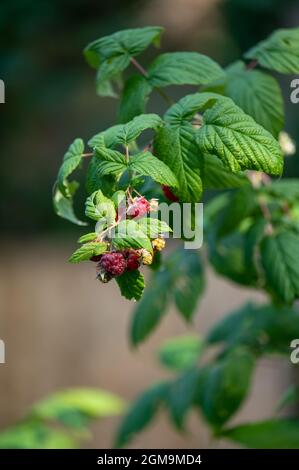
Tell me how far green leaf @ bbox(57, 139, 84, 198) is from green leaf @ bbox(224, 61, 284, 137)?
1.03ft

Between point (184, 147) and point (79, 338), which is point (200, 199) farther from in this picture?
point (79, 338)

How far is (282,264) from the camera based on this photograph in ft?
4.62

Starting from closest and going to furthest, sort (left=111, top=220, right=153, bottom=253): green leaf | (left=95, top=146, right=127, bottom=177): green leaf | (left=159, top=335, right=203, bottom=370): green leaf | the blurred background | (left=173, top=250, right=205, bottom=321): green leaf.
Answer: (left=111, top=220, right=153, bottom=253): green leaf → (left=95, top=146, right=127, bottom=177): green leaf → (left=173, top=250, right=205, bottom=321): green leaf → (left=159, top=335, right=203, bottom=370): green leaf → the blurred background

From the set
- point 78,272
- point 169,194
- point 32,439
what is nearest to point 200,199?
point 169,194

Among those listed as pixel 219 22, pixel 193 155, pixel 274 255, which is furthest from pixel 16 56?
pixel 193 155

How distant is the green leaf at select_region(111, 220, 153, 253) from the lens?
3.03ft

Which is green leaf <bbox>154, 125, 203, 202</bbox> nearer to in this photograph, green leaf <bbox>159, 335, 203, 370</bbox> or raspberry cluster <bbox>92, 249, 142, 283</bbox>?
raspberry cluster <bbox>92, 249, 142, 283</bbox>

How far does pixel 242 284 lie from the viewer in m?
1.63

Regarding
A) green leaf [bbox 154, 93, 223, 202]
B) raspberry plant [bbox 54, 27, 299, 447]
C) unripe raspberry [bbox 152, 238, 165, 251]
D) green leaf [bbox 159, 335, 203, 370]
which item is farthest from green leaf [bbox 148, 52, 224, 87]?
green leaf [bbox 159, 335, 203, 370]

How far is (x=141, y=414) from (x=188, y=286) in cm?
38

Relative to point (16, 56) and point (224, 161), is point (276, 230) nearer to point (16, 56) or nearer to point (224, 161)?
point (224, 161)

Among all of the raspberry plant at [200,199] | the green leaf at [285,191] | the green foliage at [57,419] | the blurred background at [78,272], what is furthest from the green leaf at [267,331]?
the blurred background at [78,272]
